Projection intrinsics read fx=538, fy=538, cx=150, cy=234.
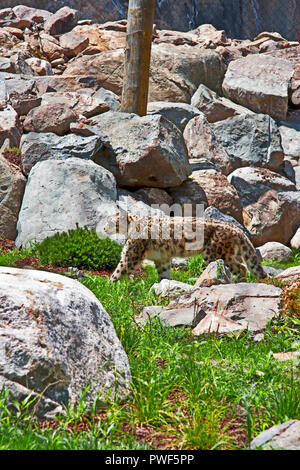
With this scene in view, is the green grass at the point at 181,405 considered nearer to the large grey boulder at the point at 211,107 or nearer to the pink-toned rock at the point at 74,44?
the large grey boulder at the point at 211,107

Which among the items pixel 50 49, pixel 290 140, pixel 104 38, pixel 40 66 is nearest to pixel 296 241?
pixel 290 140

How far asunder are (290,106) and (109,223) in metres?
16.3

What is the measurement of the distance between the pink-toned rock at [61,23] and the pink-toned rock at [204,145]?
13.8 m

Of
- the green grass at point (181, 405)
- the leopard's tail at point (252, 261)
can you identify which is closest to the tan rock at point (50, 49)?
the leopard's tail at point (252, 261)

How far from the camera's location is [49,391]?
4.12 m

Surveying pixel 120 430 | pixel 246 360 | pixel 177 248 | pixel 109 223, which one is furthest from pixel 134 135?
pixel 120 430

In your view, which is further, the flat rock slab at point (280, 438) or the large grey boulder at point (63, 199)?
the large grey boulder at point (63, 199)

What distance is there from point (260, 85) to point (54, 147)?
494 inches

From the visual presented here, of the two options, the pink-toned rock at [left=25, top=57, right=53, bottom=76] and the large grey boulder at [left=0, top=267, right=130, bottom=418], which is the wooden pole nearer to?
the pink-toned rock at [left=25, top=57, right=53, bottom=76]

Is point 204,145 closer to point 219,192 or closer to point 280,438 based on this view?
point 219,192

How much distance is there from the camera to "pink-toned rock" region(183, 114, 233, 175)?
61.7 ft

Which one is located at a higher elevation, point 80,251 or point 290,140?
point 80,251

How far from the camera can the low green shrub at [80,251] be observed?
11039 mm

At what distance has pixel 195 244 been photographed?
35.3 ft
